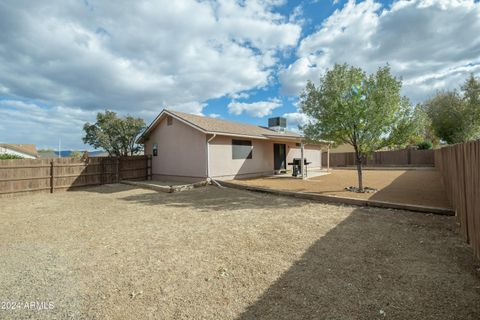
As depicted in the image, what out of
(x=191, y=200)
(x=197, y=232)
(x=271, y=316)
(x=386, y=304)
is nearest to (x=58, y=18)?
(x=191, y=200)

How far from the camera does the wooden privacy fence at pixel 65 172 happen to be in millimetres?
9977

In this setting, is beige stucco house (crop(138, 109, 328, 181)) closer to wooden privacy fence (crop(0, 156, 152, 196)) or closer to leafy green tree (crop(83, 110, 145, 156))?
wooden privacy fence (crop(0, 156, 152, 196))

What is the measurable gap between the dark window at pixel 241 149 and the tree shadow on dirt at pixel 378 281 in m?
9.19

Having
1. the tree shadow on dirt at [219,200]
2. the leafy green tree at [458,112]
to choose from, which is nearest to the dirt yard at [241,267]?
the tree shadow on dirt at [219,200]

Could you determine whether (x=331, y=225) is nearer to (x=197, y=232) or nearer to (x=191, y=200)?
(x=197, y=232)

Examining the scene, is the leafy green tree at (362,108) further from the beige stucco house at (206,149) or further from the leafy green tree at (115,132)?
the leafy green tree at (115,132)

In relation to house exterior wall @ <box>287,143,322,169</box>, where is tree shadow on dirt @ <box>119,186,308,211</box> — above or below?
below

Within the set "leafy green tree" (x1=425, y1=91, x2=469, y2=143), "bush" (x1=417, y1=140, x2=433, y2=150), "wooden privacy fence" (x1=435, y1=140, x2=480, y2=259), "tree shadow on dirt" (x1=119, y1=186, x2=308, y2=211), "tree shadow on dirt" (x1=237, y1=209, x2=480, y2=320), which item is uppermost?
"leafy green tree" (x1=425, y1=91, x2=469, y2=143)

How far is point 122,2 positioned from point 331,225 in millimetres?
9590

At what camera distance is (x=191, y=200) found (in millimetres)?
8562

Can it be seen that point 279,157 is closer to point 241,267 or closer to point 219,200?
point 219,200

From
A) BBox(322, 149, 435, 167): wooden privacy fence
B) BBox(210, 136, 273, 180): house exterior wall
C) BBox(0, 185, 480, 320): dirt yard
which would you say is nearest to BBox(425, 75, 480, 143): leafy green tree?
BBox(322, 149, 435, 167): wooden privacy fence

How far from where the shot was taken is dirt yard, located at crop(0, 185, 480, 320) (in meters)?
2.46

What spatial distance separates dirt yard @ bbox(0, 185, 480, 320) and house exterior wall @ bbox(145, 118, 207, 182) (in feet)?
20.5
